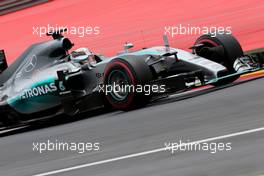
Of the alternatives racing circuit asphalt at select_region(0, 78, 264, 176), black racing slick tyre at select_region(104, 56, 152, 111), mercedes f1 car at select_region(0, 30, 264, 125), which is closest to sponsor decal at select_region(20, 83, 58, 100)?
mercedes f1 car at select_region(0, 30, 264, 125)

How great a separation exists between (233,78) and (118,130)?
2.73 metres

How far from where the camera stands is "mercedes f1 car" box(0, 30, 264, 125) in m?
9.84

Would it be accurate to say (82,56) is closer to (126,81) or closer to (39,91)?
(39,91)

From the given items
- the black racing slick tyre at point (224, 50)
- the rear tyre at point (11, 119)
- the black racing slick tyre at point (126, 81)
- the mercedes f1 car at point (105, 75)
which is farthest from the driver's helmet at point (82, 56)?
the black racing slick tyre at point (224, 50)

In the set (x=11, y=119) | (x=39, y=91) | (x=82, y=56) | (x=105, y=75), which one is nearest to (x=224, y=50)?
(x=105, y=75)

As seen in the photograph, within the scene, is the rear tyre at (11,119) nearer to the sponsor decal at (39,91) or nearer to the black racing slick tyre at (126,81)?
the sponsor decal at (39,91)

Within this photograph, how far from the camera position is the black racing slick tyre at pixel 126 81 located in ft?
31.7

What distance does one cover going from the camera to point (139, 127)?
28.5 ft

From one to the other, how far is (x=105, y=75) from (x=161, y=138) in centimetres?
267

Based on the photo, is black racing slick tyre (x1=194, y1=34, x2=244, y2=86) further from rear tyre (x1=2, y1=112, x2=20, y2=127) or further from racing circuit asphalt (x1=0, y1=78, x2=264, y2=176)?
rear tyre (x1=2, y1=112, x2=20, y2=127)

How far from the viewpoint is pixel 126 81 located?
9852 millimetres

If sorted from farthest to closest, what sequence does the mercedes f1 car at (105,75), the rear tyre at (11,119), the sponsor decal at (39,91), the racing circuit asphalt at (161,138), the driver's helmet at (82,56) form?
the rear tyre at (11,119) → the driver's helmet at (82,56) → the sponsor decal at (39,91) → the mercedes f1 car at (105,75) → the racing circuit asphalt at (161,138)

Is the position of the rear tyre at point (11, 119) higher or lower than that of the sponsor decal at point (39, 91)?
lower

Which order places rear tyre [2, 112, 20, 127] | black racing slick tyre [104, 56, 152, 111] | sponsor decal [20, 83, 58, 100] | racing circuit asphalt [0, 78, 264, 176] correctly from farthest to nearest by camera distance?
rear tyre [2, 112, 20, 127], sponsor decal [20, 83, 58, 100], black racing slick tyre [104, 56, 152, 111], racing circuit asphalt [0, 78, 264, 176]
